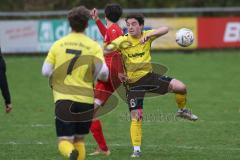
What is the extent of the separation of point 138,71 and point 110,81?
1.70 feet

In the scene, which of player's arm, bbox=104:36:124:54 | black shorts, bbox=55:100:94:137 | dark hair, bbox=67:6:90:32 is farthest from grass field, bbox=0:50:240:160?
dark hair, bbox=67:6:90:32

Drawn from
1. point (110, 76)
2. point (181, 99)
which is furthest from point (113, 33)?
point (181, 99)

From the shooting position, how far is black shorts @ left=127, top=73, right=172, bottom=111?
9688 mm

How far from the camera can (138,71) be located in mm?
9773

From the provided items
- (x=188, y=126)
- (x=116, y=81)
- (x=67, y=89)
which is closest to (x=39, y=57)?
(x=188, y=126)

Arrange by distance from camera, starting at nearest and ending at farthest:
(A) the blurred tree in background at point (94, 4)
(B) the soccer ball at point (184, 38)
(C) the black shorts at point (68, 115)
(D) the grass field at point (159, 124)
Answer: (C) the black shorts at point (68, 115)
(D) the grass field at point (159, 124)
(B) the soccer ball at point (184, 38)
(A) the blurred tree in background at point (94, 4)

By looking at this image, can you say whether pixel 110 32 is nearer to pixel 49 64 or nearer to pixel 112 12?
pixel 112 12

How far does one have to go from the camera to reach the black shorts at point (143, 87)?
969cm

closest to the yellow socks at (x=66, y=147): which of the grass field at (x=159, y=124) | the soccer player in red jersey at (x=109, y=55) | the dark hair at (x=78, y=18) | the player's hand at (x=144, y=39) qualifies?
the dark hair at (x=78, y=18)

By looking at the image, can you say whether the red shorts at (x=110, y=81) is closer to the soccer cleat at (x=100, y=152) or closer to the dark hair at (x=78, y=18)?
the soccer cleat at (x=100, y=152)

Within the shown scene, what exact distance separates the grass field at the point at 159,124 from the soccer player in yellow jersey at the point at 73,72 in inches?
77.3

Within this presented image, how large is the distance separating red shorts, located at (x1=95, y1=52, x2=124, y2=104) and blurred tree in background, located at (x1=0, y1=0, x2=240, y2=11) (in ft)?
64.1

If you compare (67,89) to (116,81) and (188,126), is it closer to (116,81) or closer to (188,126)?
(116,81)

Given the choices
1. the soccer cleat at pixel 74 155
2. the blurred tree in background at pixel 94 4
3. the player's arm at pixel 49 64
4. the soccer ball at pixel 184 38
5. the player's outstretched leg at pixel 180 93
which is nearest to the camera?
the soccer cleat at pixel 74 155
